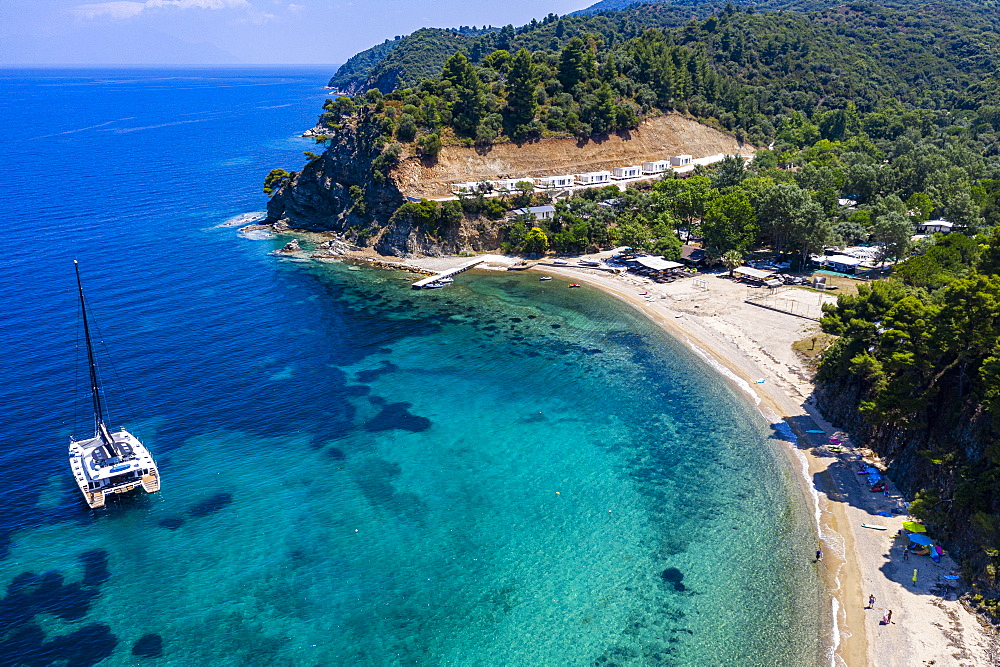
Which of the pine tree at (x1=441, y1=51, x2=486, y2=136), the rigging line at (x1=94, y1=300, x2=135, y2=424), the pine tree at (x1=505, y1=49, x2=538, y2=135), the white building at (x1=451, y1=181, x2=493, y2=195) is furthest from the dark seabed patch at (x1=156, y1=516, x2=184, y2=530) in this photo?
the pine tree at (x1=505, y1=49, x2=538, y2=135)

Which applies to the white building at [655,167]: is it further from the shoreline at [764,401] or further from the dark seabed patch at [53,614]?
the dark seabed patch at [53,614]

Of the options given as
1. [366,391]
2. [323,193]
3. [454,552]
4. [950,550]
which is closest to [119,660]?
[454,552]

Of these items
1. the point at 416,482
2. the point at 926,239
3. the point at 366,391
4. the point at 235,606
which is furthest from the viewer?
the point at 926,239

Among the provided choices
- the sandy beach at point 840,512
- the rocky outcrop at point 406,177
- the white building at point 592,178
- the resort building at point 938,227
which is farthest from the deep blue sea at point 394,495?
the resort building at point 938,227

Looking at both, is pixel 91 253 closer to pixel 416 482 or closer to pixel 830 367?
pixel 416 482

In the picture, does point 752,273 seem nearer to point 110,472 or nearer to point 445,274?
point 445,274

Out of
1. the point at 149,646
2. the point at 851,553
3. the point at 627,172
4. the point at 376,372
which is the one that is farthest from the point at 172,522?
the point at 627,172
